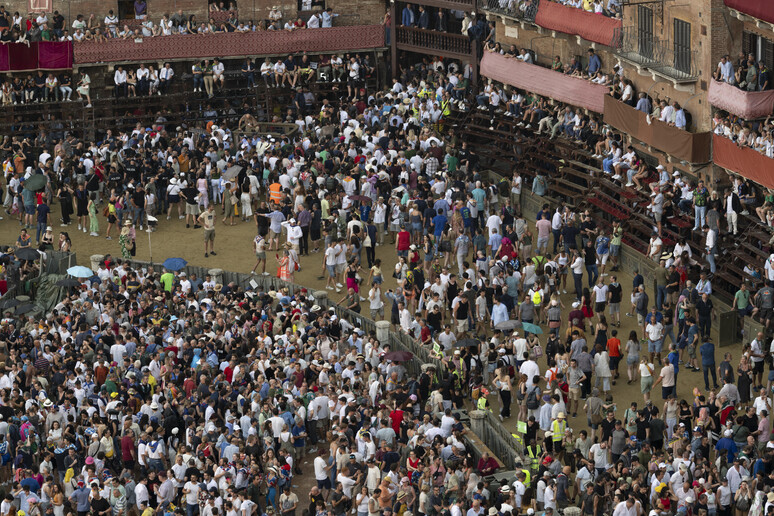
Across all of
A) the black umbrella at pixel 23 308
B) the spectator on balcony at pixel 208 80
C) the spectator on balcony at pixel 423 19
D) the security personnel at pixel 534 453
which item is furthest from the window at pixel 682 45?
the black umbrella at pixel 23 308

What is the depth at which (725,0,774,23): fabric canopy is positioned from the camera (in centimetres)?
4347

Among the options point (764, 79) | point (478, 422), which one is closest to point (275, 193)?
point (764, 79)

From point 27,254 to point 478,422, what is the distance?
16569 mm

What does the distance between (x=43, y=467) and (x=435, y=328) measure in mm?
11360

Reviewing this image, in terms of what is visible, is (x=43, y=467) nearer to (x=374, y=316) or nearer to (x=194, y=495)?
(x=194, y=495)

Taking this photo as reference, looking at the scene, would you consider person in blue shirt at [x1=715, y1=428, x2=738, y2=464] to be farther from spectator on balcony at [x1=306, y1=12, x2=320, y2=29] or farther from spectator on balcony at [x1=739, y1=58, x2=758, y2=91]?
spectator on balcony at [x1=306, y1=12, x2=320, y2=29]

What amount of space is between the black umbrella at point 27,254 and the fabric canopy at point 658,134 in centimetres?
1835

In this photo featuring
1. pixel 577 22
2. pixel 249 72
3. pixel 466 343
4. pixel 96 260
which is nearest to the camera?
pixel 466 343

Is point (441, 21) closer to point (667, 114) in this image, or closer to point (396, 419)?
point (667, 114)

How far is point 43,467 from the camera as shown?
34688mm

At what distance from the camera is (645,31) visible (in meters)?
50.0

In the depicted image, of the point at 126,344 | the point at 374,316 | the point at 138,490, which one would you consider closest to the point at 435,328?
the point at 374,316

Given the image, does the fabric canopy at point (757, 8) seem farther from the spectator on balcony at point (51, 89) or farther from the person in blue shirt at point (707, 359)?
the spectator on balcony at point (51, 89)

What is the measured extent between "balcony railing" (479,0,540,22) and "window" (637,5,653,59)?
647 cm
